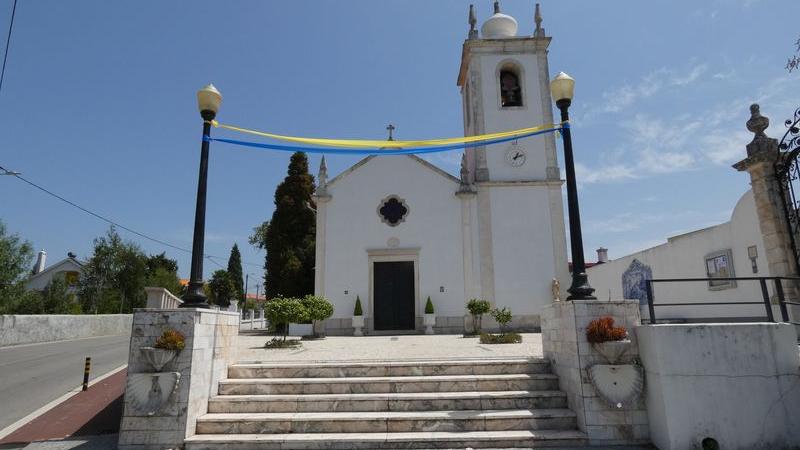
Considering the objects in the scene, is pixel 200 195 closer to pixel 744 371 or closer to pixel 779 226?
pixel 744 371

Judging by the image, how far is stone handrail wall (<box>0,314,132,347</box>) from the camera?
53.5 feet

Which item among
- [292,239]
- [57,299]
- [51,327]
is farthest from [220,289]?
[51,327]

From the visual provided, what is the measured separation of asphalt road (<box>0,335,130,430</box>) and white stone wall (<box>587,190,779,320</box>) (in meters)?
14.1

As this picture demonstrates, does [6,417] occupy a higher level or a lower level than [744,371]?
lower

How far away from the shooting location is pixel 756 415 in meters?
5.25

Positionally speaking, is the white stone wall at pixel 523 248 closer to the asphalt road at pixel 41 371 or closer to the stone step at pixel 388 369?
the stone step at pixel 388 369

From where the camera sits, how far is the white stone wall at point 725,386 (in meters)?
5.21

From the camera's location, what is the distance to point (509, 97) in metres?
18.8

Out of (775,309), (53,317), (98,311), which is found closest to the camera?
(775,309)

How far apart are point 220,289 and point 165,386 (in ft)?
150

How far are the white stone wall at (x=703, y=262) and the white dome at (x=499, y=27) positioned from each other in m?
10.8

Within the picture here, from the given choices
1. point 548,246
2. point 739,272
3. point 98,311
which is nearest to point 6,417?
point 548,246

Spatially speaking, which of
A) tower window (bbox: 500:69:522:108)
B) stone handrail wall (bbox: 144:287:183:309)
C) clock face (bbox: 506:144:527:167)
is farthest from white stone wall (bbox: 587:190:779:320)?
stone handrail wall (bbox: 144:287:183:309)

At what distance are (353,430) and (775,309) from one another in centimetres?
876
